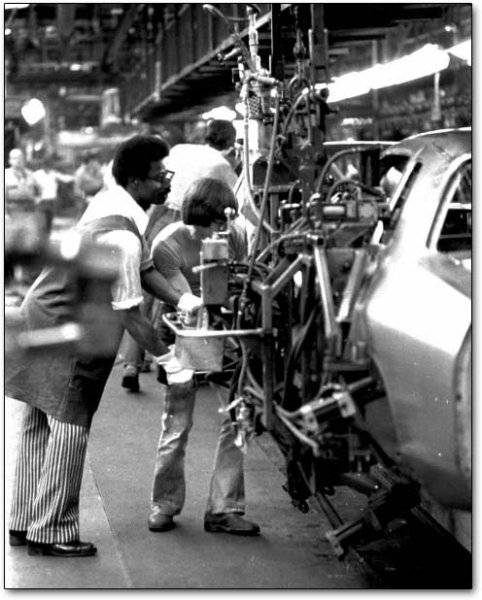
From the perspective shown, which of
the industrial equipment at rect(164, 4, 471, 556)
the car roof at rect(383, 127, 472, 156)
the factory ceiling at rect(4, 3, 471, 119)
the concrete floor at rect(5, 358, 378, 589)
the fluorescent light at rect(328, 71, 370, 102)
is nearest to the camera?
the industrial equipment at rect(164, 4, 471, 556)

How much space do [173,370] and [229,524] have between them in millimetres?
969

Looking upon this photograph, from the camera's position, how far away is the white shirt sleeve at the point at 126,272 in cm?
609

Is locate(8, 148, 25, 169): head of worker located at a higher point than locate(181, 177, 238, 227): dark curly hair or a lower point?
higher

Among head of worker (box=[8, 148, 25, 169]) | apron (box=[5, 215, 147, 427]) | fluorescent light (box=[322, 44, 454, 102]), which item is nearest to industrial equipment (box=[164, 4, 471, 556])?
apron (box=[5, 215, 147, 427])

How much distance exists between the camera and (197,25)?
1703 centimetres

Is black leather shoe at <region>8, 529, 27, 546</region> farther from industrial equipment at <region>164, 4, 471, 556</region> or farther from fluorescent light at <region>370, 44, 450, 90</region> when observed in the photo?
fluorescent light at <region>370, 44, 450, 90</region>

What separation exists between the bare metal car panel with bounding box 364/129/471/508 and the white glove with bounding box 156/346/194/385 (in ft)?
4.58

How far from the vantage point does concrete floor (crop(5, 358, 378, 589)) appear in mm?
5973

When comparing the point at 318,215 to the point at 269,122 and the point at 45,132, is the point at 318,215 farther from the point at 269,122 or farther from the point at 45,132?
the point at 45,132

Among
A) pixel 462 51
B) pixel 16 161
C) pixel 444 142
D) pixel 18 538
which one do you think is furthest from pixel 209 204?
pixel 16 161

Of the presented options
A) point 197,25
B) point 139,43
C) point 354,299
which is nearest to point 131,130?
point 139,43

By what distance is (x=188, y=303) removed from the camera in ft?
20.5

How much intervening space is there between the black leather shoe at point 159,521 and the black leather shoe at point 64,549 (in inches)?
18.2

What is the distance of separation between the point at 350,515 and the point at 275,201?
185 cm
